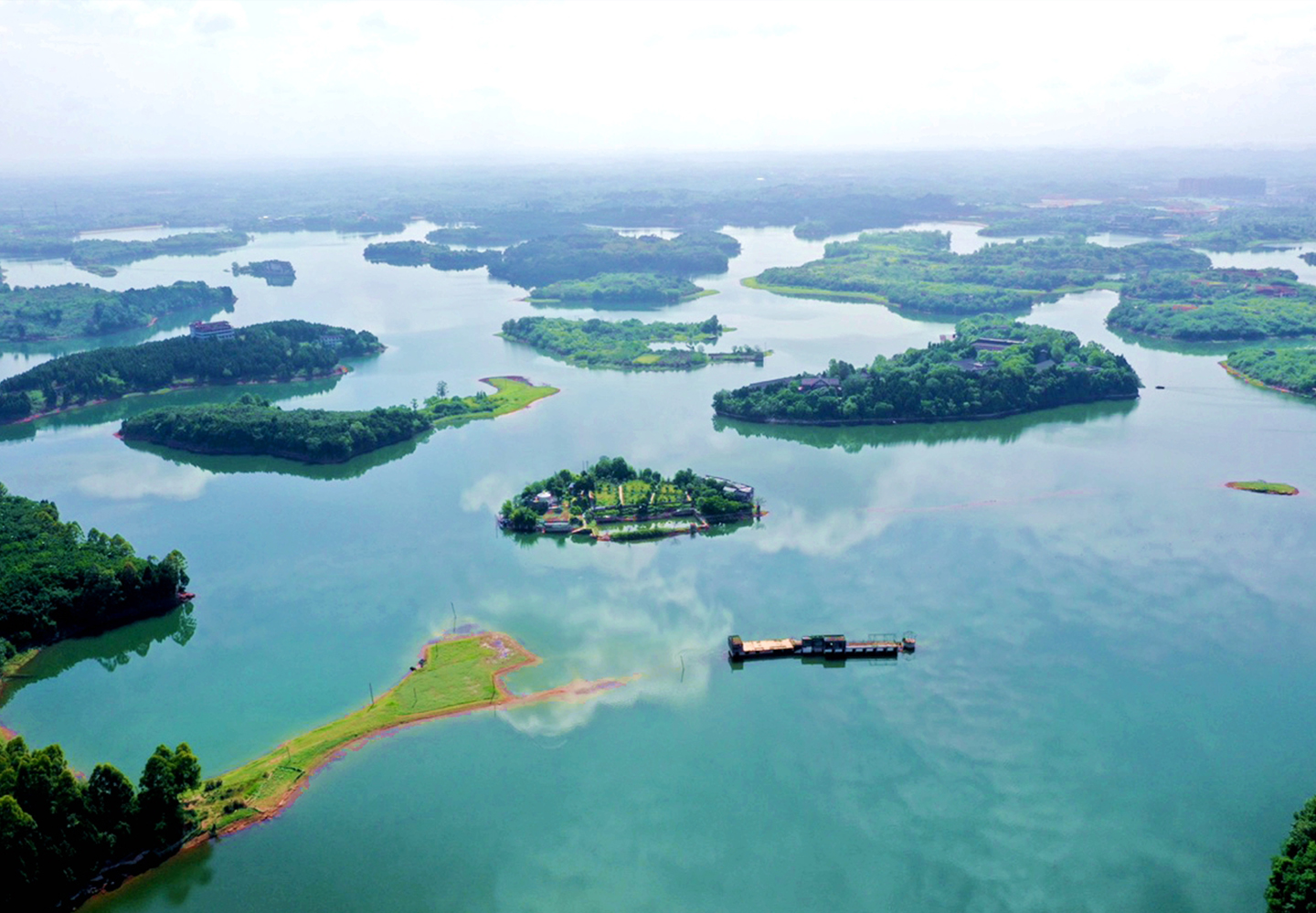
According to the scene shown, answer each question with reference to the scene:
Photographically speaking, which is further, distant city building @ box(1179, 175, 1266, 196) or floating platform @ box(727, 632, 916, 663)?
distant city building @ box(1179, 175, 1266, 196)

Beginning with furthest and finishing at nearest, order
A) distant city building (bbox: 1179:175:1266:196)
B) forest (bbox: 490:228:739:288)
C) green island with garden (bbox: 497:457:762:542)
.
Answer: distant city building (bbox: 1179:175:1266:196) < forest (bbox: 490:228:739:288) < green island with garden (bbox: 497:457:762:542)

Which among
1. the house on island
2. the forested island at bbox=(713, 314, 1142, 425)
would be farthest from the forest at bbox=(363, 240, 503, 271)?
the forested island at bbox=(713, 314, 1142, 425)

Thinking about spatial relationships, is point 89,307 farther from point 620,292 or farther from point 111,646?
point 111,646

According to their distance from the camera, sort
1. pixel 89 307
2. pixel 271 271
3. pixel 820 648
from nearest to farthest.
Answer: pixel 820 648 → pixel 89 307 → pixel 271 271

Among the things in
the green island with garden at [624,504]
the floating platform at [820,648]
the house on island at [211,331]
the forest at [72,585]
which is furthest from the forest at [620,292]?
the floating platform at [820,648]

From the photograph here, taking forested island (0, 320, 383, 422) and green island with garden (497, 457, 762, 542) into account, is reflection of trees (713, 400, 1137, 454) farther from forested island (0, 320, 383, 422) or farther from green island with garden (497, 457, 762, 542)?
forested island (0, 320, 383, 422)

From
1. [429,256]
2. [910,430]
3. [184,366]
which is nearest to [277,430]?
[184,366]
